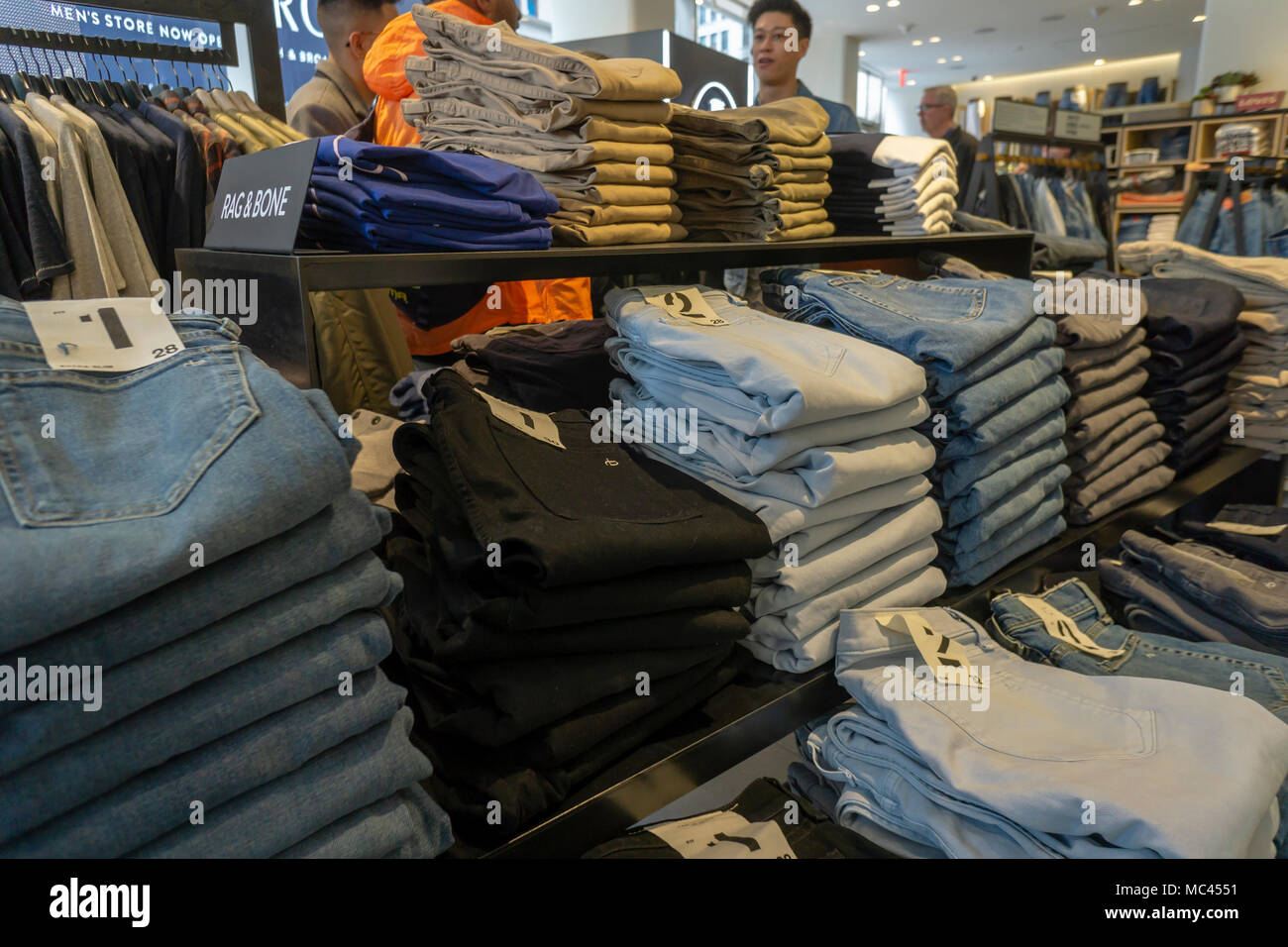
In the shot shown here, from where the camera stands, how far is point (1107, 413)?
1.70 metres

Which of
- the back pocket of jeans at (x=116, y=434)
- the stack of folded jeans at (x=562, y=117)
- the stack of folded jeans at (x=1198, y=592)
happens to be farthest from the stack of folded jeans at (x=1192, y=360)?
the back pocket of jeans at (x=116, y=434)

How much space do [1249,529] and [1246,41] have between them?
22.4 ft

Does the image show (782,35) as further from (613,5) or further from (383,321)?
(613,5)

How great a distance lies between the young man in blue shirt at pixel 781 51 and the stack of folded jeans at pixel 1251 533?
1794 mm

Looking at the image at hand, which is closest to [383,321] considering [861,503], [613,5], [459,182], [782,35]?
[459,182]

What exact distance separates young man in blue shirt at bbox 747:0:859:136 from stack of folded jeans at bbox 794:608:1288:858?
2397 millimetres

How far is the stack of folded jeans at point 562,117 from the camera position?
1275 millimetres

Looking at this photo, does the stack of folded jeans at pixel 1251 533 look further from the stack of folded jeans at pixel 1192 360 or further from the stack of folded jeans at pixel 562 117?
the stack of folded jeans at pixel 562 117

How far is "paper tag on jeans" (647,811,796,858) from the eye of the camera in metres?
1.06

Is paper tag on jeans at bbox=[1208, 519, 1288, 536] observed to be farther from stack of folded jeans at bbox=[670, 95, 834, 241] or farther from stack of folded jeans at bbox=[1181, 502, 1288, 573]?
stack of folded jeans at bbox=[670, 95, 834, 241]

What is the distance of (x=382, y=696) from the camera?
0.69 metres

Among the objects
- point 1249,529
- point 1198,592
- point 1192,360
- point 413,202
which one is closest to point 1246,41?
point 1192,360

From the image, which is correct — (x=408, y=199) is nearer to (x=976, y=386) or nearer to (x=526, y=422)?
(x=526, y=422)

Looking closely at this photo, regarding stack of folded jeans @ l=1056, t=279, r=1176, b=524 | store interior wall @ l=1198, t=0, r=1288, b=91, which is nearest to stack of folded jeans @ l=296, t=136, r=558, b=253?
stack of folded jeans @ l=1056, t=279, r=1176, b=524
